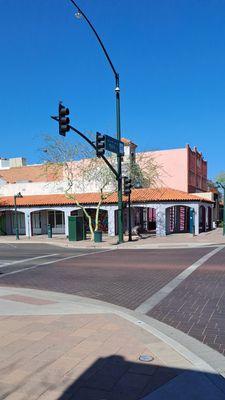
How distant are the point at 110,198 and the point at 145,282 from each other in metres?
23.8

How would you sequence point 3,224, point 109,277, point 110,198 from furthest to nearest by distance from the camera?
point 3,224, point 110,198, point 109,277

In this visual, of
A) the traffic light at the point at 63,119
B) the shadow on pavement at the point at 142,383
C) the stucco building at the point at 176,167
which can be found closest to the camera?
the shadow on pavement at the point at 142,383

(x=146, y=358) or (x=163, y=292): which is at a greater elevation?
(x=146, y=358)

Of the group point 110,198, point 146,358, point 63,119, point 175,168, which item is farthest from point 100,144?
point 175,168

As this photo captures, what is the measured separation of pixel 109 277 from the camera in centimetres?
1217

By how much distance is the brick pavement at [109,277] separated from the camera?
386 inches

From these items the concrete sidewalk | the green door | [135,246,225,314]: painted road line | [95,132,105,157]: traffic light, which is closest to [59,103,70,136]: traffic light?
[95,132,105,157]: traffic light

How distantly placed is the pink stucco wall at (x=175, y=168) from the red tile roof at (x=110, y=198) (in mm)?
6868

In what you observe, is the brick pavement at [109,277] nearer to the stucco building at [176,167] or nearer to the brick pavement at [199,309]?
the brick pavement at [199,309]

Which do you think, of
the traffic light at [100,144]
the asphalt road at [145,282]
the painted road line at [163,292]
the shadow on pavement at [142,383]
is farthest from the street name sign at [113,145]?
the shadow on pavement at [142,383]

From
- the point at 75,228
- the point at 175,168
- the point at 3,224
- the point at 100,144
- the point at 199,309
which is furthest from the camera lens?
the point at 175,168

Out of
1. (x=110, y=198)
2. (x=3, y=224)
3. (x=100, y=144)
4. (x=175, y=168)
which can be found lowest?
(x=3, y=224)

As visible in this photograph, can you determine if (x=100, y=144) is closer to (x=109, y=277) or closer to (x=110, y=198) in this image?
(x=109, y=277)

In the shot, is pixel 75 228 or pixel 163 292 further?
pixel 75 228
